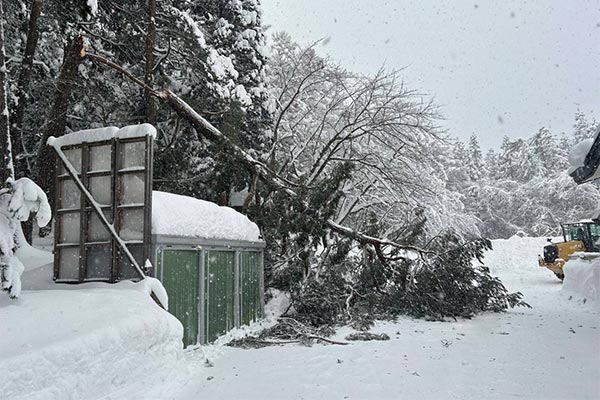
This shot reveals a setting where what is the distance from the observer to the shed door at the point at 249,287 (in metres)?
9.05

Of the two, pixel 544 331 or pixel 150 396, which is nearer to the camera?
pixel 150 396

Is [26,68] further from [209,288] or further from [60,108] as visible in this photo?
[209,288]

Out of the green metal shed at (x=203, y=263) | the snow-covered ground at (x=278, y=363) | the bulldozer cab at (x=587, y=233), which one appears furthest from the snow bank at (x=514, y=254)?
the green metal shed at (x=203, y=263)

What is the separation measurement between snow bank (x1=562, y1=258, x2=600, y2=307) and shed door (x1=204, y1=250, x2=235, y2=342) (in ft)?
29.3

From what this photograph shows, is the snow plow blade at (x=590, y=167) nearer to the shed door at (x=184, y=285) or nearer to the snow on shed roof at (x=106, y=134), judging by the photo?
the shed door at (x=184, y=285)

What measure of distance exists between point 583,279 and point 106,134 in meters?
12.9

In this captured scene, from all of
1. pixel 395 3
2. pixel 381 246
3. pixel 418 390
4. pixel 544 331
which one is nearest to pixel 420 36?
pixel 395 3

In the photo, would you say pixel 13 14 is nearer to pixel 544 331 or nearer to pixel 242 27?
pixel 242 27

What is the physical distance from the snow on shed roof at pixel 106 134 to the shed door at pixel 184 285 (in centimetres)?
176

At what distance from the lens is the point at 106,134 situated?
684 cm

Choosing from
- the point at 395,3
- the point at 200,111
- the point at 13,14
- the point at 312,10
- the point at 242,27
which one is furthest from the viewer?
the point at 312,10

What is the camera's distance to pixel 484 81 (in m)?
19.4

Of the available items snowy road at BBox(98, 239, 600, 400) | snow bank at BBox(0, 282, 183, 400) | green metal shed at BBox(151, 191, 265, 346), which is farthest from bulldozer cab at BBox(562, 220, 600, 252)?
snow bank at BBox(0, 282, 183, 400)

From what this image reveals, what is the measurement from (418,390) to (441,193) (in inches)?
527
